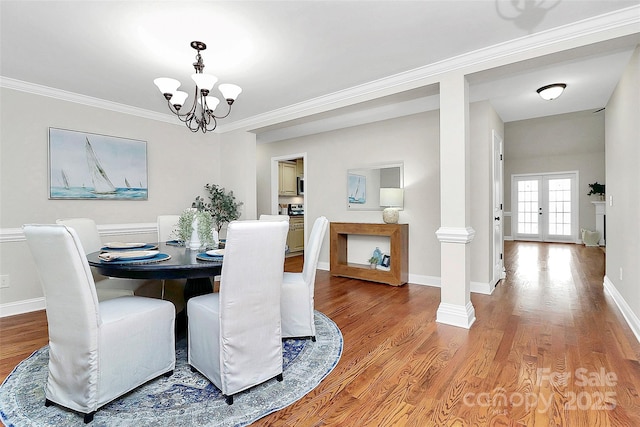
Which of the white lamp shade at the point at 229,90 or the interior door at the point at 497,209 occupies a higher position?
the white lamp shade at the point at 229,90

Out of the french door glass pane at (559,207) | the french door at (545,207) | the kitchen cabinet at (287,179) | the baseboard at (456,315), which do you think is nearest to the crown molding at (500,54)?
the baseboard at (456,315)

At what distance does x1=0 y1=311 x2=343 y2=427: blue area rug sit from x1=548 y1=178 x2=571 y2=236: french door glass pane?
955cm

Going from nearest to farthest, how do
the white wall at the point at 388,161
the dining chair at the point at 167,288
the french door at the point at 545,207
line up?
the dining chair at the point at 167,288, the white wall at the point at 388,161, the french door at the point at 545,207

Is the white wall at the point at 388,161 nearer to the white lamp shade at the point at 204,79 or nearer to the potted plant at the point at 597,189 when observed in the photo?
the white lamp shade at the point at 204,79

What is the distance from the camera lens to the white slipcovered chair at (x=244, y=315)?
164cm

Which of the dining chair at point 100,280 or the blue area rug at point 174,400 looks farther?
the dining chair at point 100,280

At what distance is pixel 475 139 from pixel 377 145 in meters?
1.35

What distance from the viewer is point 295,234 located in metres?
6.99

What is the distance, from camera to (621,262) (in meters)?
3.15

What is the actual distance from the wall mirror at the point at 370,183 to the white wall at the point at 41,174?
259cm

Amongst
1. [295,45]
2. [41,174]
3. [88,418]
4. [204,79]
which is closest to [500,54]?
[295,45]

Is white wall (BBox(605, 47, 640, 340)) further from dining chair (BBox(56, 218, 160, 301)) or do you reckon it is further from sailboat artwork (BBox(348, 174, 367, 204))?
dining chair (BBox(56, 218, 160, 301))

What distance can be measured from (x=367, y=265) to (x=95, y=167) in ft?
12.2

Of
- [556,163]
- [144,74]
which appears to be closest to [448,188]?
[144,74]
